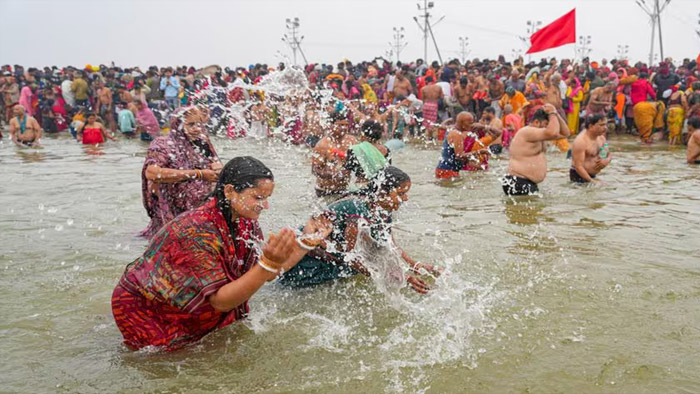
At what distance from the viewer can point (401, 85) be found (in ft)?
53.5

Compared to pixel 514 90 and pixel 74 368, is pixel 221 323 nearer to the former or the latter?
pixel 74 368

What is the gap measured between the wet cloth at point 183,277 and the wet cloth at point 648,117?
1290 cm

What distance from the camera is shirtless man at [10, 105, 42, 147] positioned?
47.4 ft

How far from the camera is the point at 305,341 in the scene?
3459 millimetres

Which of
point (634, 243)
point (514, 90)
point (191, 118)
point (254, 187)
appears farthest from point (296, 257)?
point (514, 90)

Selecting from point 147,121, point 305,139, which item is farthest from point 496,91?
point 147,121

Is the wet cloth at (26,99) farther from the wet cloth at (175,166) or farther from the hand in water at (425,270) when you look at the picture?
the hand in water at (425,270)

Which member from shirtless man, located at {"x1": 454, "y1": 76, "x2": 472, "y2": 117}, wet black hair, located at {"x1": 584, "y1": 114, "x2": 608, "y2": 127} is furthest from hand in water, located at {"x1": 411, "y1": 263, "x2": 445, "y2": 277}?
shirtless man, located at {"x1": 454, "y1": 76, "x2": 472, "y2": 117}

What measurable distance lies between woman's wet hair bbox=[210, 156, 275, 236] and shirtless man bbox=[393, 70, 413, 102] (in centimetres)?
1384

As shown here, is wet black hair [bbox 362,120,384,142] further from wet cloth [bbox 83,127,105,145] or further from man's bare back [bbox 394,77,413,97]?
wet cloth [bbox 83,127,105,145]

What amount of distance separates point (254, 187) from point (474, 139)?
6.48 meters

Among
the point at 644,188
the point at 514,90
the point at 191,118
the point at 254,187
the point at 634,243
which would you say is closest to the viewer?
the point at 254,187

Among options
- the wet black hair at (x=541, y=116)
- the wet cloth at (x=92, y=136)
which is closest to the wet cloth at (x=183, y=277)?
the wet black hair at (x=541, y=116)

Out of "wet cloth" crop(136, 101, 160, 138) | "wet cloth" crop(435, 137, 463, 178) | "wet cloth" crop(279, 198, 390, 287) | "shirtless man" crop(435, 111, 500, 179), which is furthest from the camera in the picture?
"wet cloth" crop(136, 101, 160, 138)
